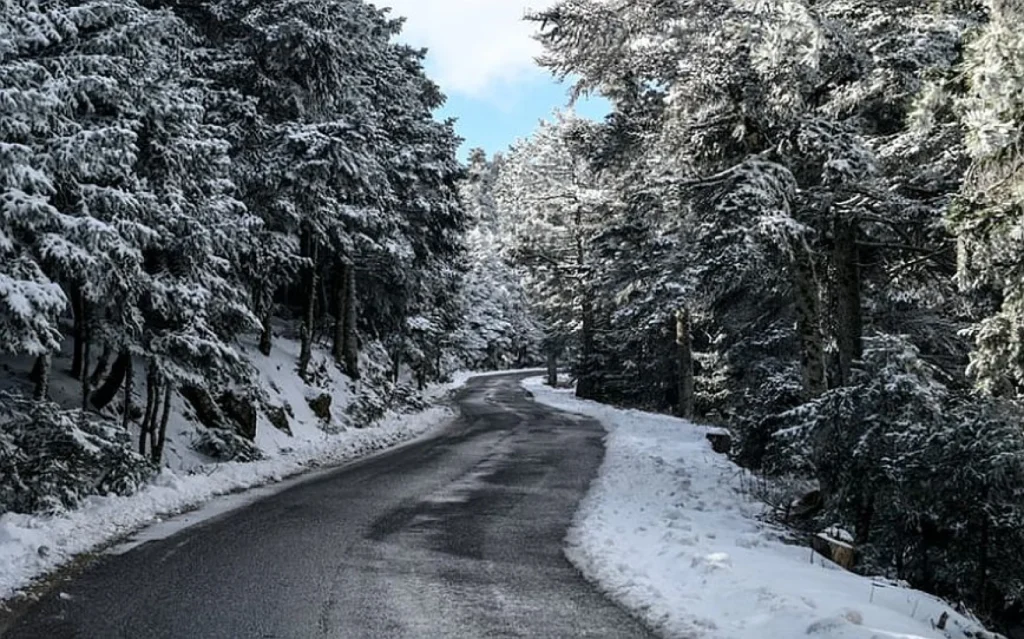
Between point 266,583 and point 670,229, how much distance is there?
10.4 metres

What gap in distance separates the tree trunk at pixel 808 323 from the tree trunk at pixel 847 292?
2.19 feet

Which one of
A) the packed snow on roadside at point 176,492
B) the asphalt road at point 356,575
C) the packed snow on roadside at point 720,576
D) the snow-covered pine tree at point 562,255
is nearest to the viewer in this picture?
the packed snow on roadside at point 720,576

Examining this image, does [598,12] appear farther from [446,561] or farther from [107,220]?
[446,561]

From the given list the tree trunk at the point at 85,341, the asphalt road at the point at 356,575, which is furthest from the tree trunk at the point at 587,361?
the tree trunk at the point at 85,341

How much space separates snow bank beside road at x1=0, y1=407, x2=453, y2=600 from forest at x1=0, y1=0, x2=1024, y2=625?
44cm

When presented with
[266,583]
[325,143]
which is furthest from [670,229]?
[266,583]

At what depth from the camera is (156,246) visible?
1160 cm

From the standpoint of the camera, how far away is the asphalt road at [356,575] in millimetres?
6508

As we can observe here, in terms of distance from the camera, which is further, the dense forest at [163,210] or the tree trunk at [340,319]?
the tree trunk at [340,319]

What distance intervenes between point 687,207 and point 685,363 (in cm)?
1632

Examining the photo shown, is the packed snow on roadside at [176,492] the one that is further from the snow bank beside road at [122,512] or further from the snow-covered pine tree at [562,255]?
the snow-covered pine tree at [562,255]

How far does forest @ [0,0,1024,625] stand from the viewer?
8812 mm

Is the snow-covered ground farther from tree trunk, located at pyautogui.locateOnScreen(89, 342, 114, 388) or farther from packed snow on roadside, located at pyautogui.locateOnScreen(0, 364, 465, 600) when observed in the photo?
tree trunk, located at pyautogui.locateOnScreen(89, 342, 114, 388)

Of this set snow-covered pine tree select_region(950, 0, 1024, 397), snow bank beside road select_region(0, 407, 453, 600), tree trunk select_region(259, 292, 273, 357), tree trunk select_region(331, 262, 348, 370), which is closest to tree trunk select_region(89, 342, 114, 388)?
snow bank beside road select_region(0, 407, 453, 600)
